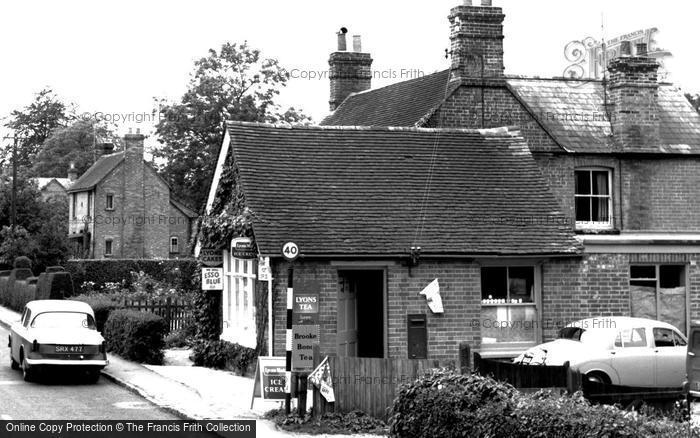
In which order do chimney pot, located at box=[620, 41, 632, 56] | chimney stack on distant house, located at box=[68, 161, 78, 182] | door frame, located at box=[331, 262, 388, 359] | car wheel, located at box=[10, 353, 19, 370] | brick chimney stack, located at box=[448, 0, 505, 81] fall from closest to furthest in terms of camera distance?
door frame, located at box=[331, 262, 388, 359], car wheel, located at box=[10, 353, 19, 370], brick chimney stack, located at box=[448, 0, 505, 81], chimney pot, located at box=[620, 41, 632, 56], chimney stack on distant house, located at box=[68, 161, 78, 182]

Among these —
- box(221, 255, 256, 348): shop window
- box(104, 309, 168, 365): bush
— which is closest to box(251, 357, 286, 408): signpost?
box(221, 255, 256, 348): shop window

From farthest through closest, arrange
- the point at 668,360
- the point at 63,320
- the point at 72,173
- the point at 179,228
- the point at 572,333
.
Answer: the point at 72,173 → the point at 179,228 → the point at 63,320 → the point at 572,333 → the point at 668,360

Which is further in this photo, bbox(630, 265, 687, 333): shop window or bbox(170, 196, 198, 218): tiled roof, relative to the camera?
bbox(170, 196, 198, 218): tiled roof

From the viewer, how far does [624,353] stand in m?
19.1

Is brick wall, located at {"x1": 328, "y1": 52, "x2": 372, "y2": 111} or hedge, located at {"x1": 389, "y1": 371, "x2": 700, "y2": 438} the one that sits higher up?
brick wall, located at {"x1": 328, "y1": 52, "x2": 372, "y2": 111}

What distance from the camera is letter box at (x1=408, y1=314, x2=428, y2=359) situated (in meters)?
21.1

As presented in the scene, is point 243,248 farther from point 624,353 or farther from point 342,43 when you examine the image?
point 342,43

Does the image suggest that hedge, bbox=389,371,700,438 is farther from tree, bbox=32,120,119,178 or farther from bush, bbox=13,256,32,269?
tree, bbox=32,120,119,178

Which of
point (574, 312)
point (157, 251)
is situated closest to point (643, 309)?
point (574, 312)

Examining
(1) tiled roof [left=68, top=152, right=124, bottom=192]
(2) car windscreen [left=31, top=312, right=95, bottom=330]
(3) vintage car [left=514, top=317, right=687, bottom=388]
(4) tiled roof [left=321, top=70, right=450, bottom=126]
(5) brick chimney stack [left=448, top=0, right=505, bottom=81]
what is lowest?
(3) vintage car [left=514, top=317, right=687, bottom=388]

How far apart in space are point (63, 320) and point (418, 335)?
295 inches

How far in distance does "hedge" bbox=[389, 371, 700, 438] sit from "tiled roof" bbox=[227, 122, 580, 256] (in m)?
7.82

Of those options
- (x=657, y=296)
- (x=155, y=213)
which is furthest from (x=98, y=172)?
(x=657, y=296)

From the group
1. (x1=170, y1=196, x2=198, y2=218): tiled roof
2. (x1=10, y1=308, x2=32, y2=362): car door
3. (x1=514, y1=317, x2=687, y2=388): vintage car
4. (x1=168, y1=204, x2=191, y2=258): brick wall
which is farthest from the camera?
(x1=170, y1=196, x2=198, y2=218): tiled roof
